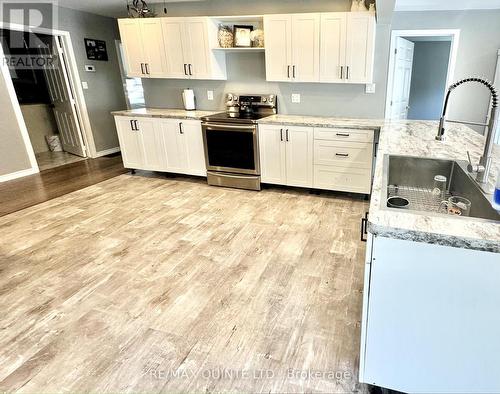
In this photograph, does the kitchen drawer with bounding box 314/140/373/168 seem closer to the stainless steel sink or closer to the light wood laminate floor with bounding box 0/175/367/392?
the light wood laminate floor with bounding box 0/175/367/392

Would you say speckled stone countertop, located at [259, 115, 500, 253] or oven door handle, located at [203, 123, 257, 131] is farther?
oven door handle, located at [203, 123, 257, 131]

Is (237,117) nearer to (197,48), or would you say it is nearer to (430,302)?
(197,48)

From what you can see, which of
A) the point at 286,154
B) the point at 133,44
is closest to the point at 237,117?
the point at 286,154

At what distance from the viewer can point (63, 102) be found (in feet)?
18.8

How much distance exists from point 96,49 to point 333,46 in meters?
4.19

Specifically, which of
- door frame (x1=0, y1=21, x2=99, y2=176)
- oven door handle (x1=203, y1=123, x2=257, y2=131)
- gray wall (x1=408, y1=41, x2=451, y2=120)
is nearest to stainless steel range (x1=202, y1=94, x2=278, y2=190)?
oven door handle (x1=203, y1=123, x2=257, y2=131)

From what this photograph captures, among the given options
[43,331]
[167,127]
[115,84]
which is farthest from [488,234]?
[115,84]

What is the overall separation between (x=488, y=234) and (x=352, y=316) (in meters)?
1.05

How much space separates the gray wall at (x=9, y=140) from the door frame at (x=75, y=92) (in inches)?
2.4

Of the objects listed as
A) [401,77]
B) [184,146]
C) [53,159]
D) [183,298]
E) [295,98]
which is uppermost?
[401,77]

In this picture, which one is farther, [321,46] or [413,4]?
[413,4]

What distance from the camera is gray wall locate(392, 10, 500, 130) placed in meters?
3.92

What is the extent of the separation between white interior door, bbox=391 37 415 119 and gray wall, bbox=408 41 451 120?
1.91 meters

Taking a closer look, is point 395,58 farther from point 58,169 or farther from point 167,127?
point 58,169
